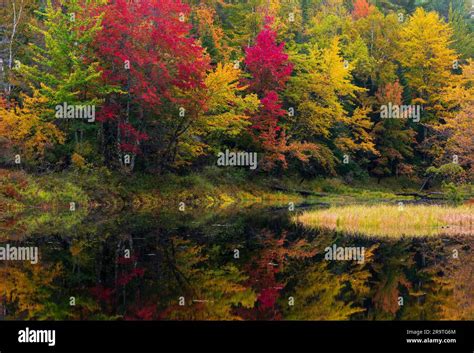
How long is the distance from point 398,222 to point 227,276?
32.2 ft

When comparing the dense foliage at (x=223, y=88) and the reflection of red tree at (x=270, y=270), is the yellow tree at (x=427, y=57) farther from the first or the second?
the reflection of red tree at (x=270, y=270)

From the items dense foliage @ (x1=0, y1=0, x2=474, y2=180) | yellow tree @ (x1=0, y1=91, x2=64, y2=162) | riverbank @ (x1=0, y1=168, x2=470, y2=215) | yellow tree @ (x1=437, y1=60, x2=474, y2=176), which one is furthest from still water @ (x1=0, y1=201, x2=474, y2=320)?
yellow tree @ (x1=437, y1=60, x2=474, y2=176)

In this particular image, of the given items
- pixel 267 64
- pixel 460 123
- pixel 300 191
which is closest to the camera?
pixel 460 123

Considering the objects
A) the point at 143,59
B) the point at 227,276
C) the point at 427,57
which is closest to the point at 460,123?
the point at 427,57

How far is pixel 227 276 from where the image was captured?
1307 cm

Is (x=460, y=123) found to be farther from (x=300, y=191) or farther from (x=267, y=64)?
(x=267, y=64)

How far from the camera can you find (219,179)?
37906 mm

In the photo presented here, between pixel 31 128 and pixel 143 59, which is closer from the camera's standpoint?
pixel 143 59

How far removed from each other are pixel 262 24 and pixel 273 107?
1002 cm

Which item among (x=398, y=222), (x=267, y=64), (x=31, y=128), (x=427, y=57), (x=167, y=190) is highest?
(x=427, y=57)

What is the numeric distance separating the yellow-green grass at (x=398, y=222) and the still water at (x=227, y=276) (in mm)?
1197

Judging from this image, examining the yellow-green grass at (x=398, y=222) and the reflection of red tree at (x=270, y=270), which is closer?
the reflection of red tree at (x=270, y=270)

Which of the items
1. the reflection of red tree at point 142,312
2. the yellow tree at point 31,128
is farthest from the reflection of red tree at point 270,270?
the yellow tree at point 31,128

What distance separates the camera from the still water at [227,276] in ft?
33.6
